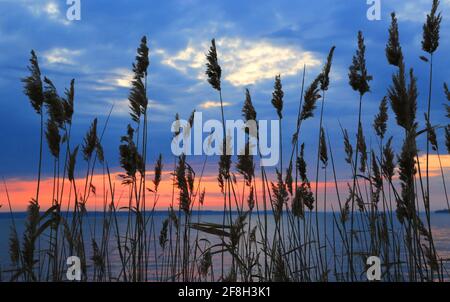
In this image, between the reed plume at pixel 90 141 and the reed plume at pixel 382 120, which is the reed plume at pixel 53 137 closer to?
the reed plume at pixel 90 141

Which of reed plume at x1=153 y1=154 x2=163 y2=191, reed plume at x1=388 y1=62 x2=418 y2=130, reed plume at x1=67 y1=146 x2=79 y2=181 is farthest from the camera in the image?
reed plume at x1=153 y1=154 x2=163 y2=191

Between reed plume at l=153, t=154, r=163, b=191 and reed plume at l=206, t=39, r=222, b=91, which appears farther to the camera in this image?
reed plume at l=153, t=154, r=163, b=191

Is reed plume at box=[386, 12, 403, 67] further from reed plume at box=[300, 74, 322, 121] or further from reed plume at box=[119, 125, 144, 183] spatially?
reed plume at box=[119, 125, 144, 183]

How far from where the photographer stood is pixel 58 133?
10.5 ft

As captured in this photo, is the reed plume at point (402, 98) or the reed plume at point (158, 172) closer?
the reed plume at point (402, 98)

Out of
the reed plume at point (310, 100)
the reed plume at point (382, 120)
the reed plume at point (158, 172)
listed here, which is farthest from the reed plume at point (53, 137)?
the reed plume at point (382, 120)

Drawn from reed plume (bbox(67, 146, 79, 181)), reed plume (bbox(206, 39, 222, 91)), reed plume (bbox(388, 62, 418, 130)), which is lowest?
reed plume (bbox(67, 146, 79, 181))

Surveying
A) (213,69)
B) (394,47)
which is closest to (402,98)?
(394,47)

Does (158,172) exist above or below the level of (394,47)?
below

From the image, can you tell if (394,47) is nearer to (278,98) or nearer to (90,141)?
(278,98)

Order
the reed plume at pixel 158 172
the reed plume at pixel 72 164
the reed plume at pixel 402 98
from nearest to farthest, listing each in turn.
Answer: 1. the reed plume at pixel 402 98
2. the reed plume at pixel 72 164
3. the reed plume at pixel 158 172

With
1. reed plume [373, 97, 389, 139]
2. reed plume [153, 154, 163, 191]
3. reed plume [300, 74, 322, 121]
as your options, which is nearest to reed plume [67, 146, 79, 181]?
reed plume [153, 154, 163, 191]

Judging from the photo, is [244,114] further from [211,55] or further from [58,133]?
[58,133]
